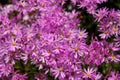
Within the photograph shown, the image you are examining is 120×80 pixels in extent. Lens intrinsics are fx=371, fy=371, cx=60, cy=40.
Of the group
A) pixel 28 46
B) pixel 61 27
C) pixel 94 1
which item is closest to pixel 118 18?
pixel 94 1

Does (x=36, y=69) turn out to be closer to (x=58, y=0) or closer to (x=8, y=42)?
(x=8, y=42)

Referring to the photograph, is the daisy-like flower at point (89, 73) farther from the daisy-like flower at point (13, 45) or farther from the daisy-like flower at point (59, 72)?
the daisy-like flower at point (13, 45)

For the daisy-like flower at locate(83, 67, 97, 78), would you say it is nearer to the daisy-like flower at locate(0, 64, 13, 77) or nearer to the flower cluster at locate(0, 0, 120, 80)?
the flower cluster at locate(0, 0, 120, 80)

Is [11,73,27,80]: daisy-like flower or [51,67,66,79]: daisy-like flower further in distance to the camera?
[11,73,27,80]: daisy-like flower

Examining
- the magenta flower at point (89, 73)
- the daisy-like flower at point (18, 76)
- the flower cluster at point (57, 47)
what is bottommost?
the daisy-like flower at point (18, 76)

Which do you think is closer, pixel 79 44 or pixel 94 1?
pixel 79 44

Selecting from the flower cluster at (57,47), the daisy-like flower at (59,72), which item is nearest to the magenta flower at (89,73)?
the flower cluster at (57,47)

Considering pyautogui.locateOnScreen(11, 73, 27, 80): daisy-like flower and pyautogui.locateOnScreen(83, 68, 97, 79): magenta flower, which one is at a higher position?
pyautogui.locateOnScreen(83, 68, 97, 79): magenta flower

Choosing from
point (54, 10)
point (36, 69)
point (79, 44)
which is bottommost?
point (36, 69)

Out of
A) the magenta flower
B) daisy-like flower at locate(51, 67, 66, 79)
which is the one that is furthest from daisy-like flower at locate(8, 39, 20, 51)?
the magenta flower
